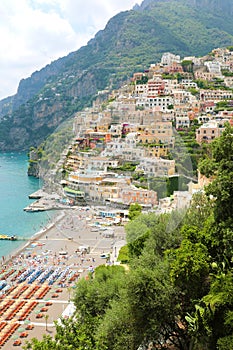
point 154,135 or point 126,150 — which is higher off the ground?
point 154,135

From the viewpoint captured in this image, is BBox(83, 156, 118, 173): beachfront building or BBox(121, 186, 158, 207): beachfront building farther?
BBox(121, 186, 158, 207): beachfront building

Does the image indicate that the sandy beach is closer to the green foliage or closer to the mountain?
the green foliage

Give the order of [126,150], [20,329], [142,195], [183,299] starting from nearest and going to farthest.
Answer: [183,299]
[20,329]
[126,150]
[142,195]

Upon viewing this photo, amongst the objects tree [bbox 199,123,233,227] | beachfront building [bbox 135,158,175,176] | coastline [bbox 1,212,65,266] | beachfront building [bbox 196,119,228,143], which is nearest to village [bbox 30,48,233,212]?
beachfront building [bbox 135,158,175,176]

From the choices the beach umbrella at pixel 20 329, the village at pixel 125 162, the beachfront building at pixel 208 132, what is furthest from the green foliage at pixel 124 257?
the beachfront building at pixel 208 132

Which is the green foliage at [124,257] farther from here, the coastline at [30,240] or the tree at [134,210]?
the coastline at [30,240]

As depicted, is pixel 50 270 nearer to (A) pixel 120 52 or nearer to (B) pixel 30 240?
(B) pixel 30 240

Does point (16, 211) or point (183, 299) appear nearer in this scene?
point (183, 299)

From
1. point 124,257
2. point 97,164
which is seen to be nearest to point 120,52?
point 97,164
